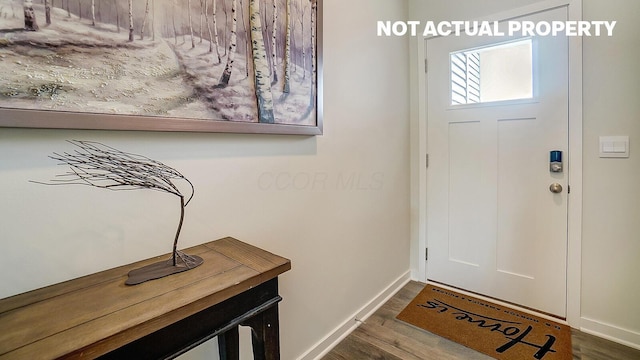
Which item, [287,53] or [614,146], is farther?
[614,146]

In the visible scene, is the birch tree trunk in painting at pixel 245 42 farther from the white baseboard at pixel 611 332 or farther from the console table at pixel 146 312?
the white baseboard at pixel 611 332

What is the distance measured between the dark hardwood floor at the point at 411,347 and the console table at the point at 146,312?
3.32 ft

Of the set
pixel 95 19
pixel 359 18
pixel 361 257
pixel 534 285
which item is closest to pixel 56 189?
pixel 95 19

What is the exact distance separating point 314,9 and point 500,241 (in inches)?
81.1

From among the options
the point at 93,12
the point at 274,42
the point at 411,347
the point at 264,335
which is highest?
the point at 274,42

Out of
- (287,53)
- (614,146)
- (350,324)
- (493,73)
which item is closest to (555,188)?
(614,146)

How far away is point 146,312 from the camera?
2.08 feet

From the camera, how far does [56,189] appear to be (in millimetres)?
812

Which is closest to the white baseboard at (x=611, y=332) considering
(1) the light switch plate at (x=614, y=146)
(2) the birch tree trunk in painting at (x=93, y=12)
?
(1) the light switch plate at (x=614, y=146)

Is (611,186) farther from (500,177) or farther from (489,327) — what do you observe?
(489,327)

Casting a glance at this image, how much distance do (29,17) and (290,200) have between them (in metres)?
1.08

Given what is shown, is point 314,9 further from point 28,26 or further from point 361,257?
point 361,257

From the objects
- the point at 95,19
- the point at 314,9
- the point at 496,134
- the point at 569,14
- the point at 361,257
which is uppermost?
the point at 569,14

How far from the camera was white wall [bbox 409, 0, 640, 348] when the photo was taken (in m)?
1.69
